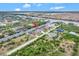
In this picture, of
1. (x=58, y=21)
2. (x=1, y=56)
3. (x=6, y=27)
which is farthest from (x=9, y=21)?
(x=58, y=21)

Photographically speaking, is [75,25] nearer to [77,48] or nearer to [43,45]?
[77,48]

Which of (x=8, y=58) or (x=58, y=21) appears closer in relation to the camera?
(x=8, y=58)

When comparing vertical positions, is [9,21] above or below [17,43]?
above

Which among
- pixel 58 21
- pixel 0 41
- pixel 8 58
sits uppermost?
pixel 58 21

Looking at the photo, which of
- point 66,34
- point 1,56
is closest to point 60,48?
point 66,34

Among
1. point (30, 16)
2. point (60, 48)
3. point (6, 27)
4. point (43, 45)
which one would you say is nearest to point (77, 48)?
point (60, 48)

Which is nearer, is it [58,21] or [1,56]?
[1,56]

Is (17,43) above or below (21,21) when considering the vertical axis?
below

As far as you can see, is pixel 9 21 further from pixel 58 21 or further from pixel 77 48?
pixel 77 48
